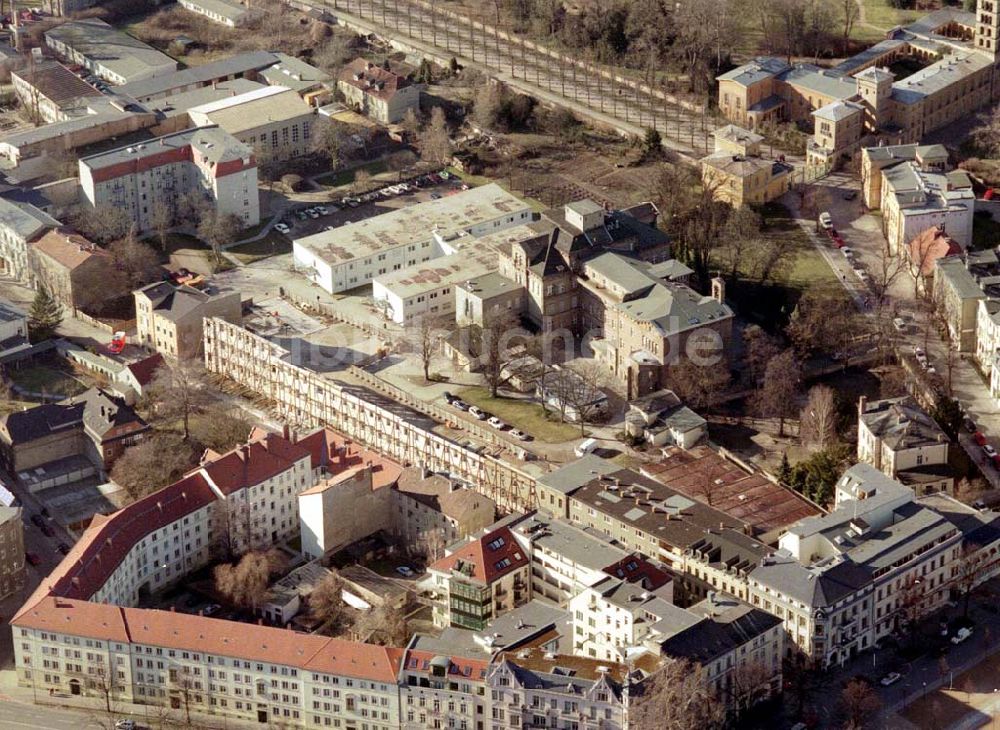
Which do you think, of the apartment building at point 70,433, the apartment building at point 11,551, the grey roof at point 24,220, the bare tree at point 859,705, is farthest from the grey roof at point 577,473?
the grey roof at point 24,220

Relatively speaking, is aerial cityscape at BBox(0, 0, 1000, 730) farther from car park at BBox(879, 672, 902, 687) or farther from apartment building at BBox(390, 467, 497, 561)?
car park at BBox(879, 672, 902, 687)

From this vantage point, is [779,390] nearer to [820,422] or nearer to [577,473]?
[820,422]

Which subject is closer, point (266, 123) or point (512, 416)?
point (512, 416)

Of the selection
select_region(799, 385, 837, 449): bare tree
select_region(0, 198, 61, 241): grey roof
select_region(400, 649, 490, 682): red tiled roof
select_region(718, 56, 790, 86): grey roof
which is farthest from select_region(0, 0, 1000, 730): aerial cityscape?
select_region(718, 56, 790, 86): grey roof

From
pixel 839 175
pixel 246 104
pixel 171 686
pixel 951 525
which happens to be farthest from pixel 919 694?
pixel 246 104

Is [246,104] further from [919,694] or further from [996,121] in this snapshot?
[919,694]

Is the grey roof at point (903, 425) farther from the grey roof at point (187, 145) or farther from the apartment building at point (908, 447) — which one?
the grey roof at point (187, 145)

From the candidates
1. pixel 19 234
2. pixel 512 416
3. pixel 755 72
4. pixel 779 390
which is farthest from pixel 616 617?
pixel 755 72
